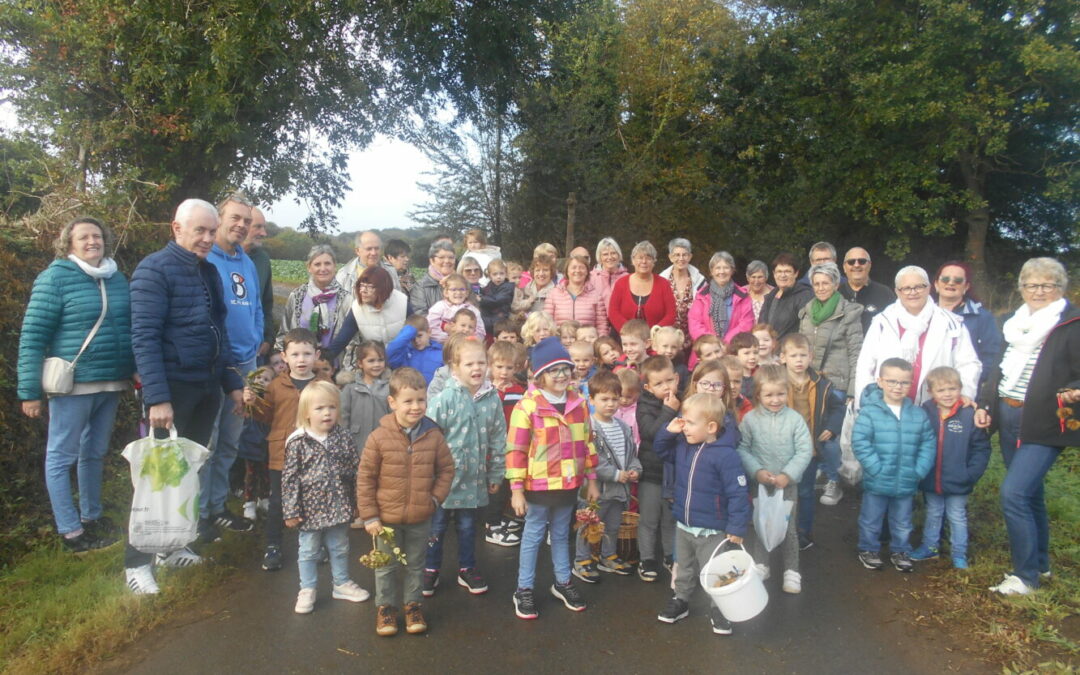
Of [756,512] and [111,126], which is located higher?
[111,126]

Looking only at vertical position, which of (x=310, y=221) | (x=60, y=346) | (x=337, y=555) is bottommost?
(x=337, y=555)

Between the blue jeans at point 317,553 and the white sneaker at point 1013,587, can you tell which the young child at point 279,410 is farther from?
the white sneaker at point 1013,587

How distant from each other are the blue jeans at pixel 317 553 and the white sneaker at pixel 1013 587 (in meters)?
3.95

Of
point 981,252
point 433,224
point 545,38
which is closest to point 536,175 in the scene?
point 433,224

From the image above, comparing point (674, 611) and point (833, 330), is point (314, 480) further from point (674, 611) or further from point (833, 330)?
point (833, 330)

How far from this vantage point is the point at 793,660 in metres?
3.84

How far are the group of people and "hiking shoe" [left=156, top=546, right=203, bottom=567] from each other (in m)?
0.02

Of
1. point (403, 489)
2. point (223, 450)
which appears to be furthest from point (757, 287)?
point (223, 450)

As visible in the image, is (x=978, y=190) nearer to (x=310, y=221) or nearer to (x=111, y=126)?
(x=310, y=221)

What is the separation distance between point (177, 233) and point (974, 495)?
6.57 m

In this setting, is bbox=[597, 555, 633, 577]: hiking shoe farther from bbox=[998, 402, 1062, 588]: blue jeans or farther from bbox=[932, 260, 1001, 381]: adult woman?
bbox=[932, 260, 1001, 381]: adult woman

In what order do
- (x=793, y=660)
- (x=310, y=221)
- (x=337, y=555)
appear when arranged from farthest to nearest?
(x=310, y=221) → (x=337, y=555) → (x=793, y=660)

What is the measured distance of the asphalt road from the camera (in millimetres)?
3736

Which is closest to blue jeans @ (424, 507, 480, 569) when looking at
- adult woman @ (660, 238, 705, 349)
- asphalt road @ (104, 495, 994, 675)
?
asphalt road @ (104, 495, 994, 675)
